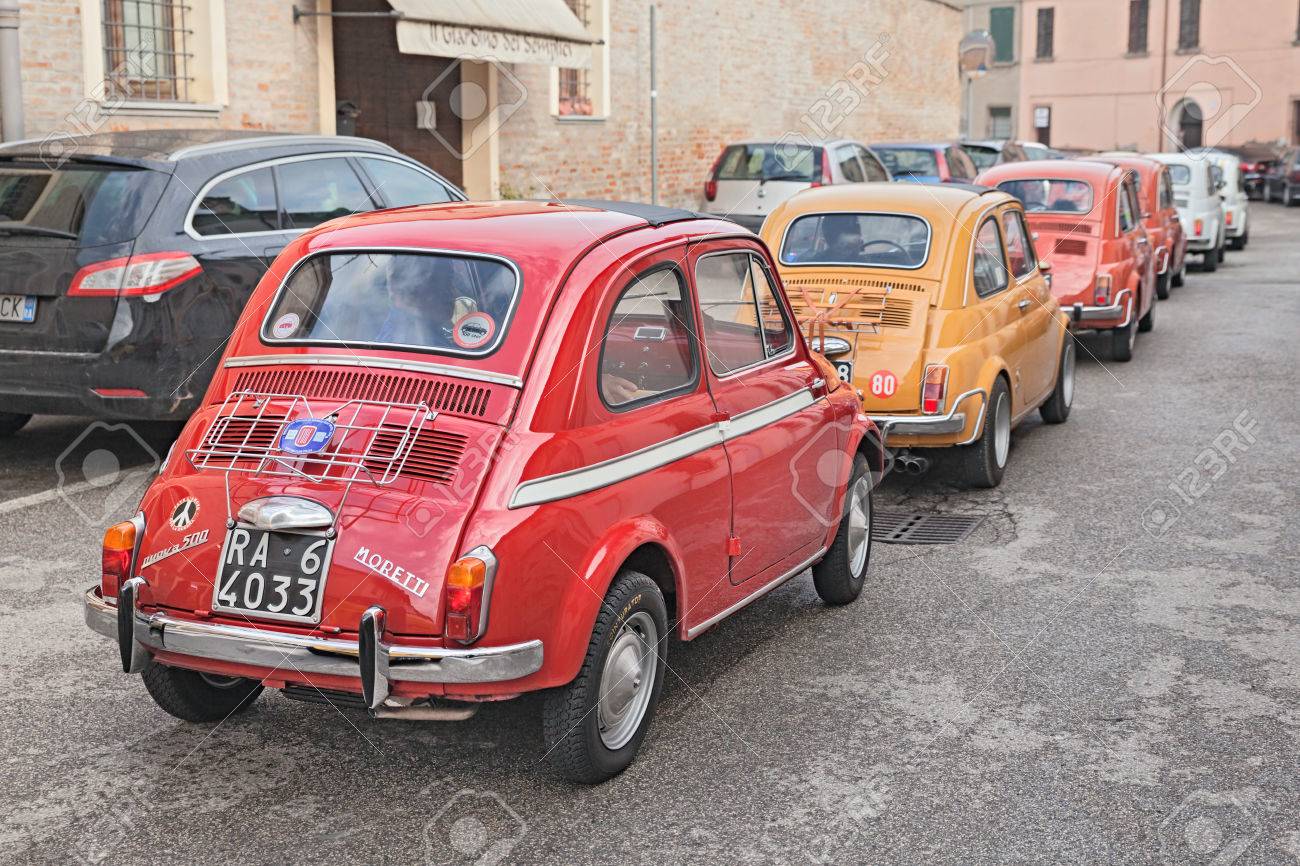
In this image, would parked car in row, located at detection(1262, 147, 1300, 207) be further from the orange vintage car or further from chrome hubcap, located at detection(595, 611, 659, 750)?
chrome hubcap, located at detection(595, 611, 659, 750)

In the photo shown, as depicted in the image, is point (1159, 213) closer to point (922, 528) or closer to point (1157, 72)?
point (922, 528)

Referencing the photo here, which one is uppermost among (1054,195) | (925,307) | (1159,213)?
(1054,195)

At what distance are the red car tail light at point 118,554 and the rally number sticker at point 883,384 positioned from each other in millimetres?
4628

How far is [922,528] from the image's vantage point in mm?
7957

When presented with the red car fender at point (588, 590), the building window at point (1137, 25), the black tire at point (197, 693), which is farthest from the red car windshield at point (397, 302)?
the building window at point (1137, 25)

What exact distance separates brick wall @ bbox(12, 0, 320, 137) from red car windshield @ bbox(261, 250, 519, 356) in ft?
31.2

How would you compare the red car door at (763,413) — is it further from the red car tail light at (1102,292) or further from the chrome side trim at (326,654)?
the red car tail light at (1102,292)

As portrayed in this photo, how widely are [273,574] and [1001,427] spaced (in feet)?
18.2

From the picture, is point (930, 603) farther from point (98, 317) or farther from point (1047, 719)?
point (98, 317)

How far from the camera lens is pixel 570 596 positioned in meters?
4.39

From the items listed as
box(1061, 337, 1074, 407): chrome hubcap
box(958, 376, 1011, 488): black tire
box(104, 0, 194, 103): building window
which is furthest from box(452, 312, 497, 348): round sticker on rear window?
box(104, 0, 194, 103): building window

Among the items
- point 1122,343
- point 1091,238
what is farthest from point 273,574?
point 1122,343

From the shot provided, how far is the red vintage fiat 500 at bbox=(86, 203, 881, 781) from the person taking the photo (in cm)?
428

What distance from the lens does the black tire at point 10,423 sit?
9461 mm
